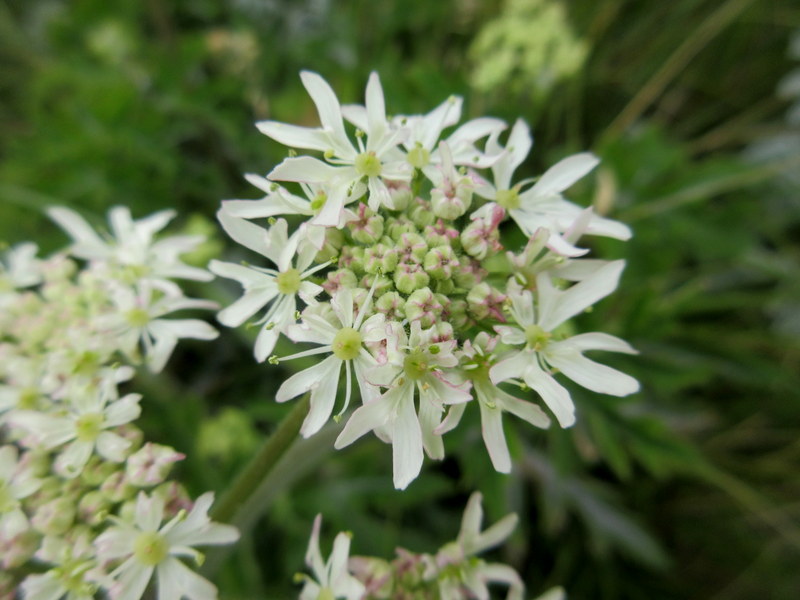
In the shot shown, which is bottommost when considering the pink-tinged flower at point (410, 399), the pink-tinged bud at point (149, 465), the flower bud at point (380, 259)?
the pink-tinged bud at point (149, 465)

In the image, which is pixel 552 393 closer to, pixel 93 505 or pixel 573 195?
pixel 93 505

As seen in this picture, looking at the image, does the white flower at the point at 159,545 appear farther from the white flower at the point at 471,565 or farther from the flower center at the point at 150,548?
the white flower at the point at 471,565

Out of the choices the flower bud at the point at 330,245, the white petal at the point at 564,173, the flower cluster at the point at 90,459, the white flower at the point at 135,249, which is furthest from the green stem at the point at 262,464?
the white petal at the point at 564,173

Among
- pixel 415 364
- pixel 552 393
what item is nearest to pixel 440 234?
pixel 415 364

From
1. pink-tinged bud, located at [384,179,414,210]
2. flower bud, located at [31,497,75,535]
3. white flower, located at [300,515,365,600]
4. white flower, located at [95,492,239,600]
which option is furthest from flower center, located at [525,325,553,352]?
flower bud, located at [31,497,75,535]

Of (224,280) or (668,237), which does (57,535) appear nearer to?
(224,280)

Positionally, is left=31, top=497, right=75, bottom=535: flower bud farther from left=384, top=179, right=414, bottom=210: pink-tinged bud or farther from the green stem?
left=384, top=179, right=414, bottom=210: pink-tinged bud

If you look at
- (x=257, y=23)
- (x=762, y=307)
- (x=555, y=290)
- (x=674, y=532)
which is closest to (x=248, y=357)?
(x=257, y=23)
